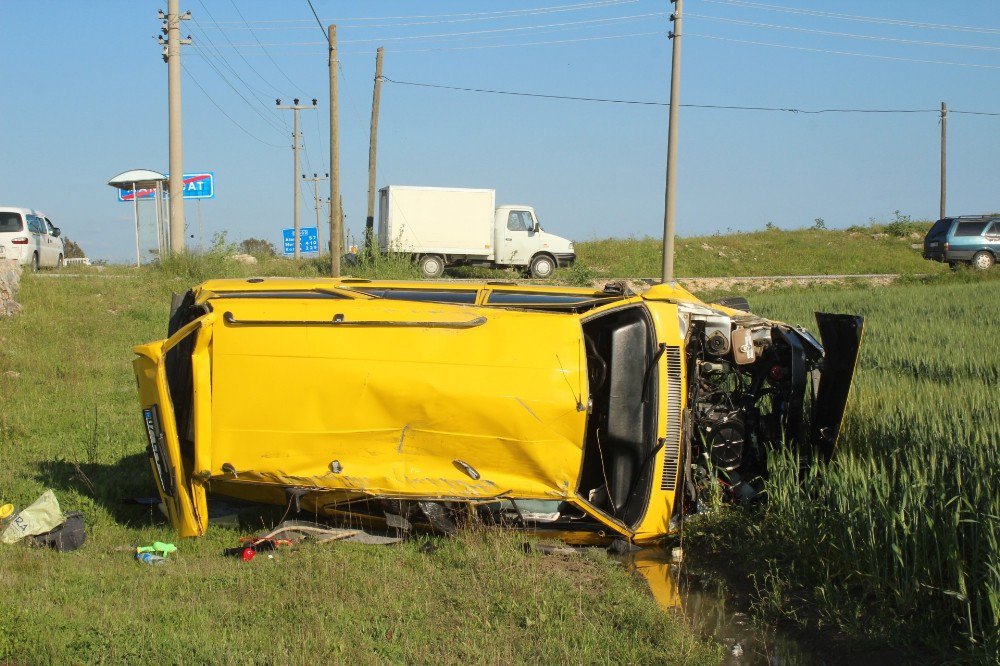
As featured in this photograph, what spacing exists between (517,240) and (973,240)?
1486cm

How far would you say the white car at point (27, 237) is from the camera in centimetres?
2214

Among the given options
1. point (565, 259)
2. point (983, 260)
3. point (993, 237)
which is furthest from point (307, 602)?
point (993, 237)

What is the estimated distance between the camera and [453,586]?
17.6 ft

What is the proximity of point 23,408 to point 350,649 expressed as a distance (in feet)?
23.3

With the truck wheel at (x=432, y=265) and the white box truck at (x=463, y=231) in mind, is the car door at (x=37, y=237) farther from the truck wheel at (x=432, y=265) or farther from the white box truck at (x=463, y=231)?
the truck wheel at (x=432, y=265)

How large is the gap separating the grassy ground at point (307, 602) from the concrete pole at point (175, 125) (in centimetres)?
1544

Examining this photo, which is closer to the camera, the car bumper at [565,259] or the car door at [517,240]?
the car door at [517,240]

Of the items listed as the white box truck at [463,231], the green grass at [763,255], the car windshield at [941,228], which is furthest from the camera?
the green grass at [763,255]

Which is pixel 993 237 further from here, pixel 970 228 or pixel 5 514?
pixel 5 514

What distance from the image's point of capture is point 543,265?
96.0ft

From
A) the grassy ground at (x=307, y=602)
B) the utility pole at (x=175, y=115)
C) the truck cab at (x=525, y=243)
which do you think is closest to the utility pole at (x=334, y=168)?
the utility pole at (x=175, y=115)

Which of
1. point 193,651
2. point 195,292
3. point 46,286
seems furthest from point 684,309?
point 46,286

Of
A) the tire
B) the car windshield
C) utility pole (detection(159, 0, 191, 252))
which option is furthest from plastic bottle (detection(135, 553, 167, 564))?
the car windshield

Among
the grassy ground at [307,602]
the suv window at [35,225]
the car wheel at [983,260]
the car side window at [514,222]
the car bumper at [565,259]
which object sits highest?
the car side window at [514,222]
